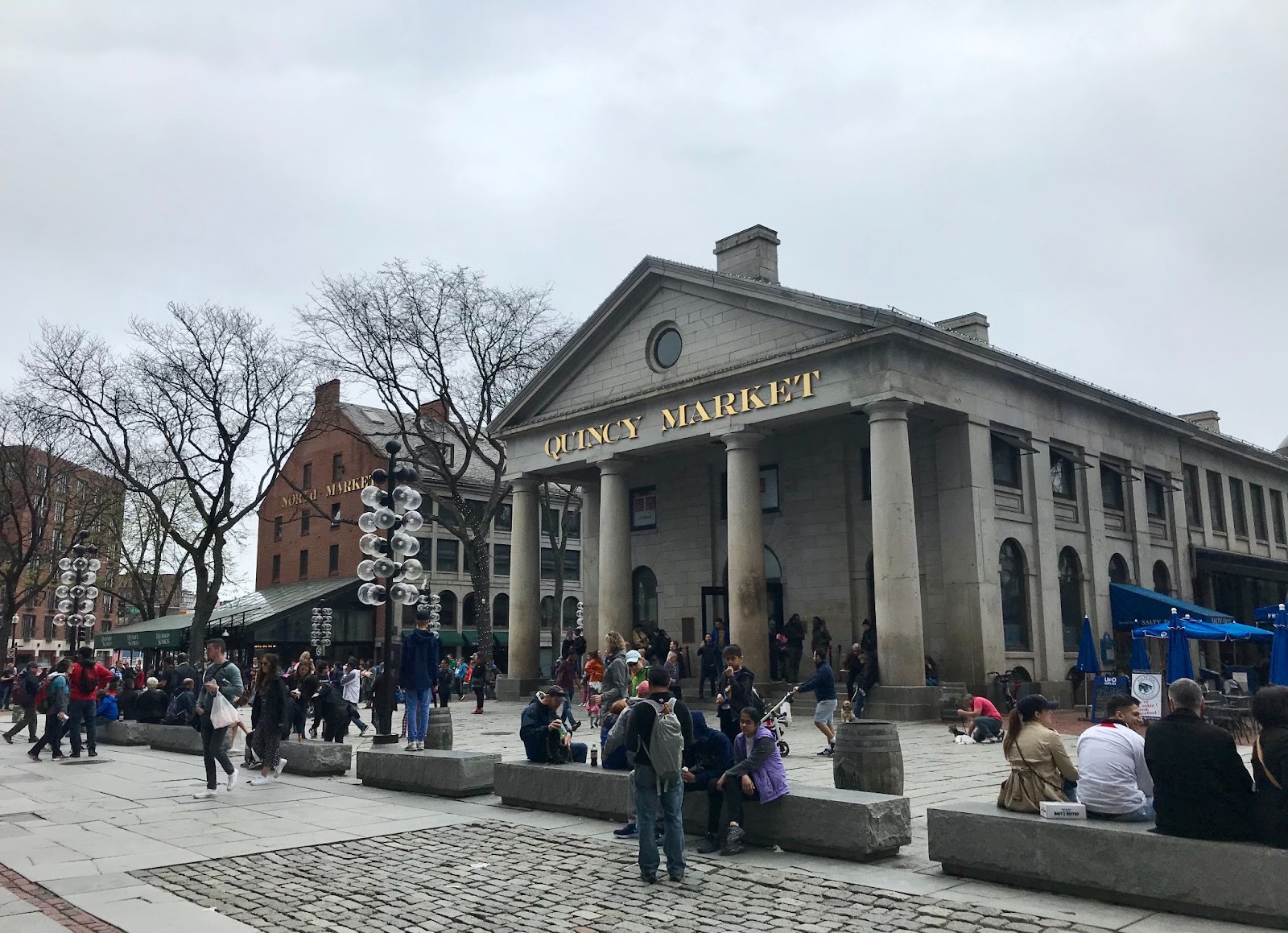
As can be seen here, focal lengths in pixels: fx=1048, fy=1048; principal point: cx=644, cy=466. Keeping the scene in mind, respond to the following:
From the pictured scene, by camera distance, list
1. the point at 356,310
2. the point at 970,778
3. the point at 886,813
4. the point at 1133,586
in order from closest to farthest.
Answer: the point at 886,813
the point at 970,778
the point at 1133,586
the point at 356,310

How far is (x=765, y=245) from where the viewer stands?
1308 inches

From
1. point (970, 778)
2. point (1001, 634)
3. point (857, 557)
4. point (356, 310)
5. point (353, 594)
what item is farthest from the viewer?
point (353, 594)

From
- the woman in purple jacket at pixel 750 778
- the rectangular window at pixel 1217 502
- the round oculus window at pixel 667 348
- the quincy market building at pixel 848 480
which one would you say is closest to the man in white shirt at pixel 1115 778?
the woman in purple jacket at pixel 750 778

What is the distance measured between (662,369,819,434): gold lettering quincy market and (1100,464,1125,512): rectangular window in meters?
12.4

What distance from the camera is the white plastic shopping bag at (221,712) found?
13367 mm

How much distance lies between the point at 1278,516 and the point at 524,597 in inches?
1302

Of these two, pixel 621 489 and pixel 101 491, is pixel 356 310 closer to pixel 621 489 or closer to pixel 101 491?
pixel 621 489

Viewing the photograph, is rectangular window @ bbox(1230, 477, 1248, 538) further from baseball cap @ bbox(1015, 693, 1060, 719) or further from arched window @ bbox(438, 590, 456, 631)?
arched window @ bbox(438, 590, 456, 631)

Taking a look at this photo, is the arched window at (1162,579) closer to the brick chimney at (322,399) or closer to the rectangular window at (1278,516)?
the rectangular window at (1278,516)

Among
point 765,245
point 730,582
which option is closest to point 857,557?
point 730,582

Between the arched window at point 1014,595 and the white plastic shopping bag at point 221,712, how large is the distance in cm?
2064

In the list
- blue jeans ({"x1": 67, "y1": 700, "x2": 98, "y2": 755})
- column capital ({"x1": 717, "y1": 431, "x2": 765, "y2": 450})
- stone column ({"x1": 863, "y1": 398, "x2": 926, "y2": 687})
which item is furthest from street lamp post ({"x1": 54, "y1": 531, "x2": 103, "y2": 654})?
stone column ({"x1": 863, "y1": 398, "x2": 926, "y2": 687})

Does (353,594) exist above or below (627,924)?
above

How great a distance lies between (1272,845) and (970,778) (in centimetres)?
717
